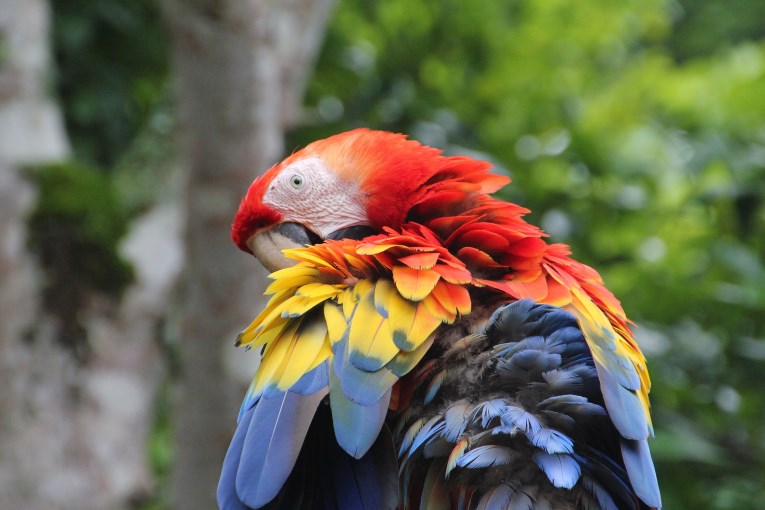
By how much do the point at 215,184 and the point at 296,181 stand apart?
0.54 meters

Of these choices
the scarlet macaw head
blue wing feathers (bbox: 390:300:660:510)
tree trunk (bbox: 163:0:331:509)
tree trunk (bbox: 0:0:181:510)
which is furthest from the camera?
tree trunk (bbox: 0:0:181:510)

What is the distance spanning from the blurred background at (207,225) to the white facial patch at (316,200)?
504mm

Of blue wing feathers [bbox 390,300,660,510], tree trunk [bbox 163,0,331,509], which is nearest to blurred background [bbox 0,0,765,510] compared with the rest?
tree trunk [bbox 163,0,331,509]

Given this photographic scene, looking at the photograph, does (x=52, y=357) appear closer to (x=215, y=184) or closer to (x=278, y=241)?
(x=215, y=184)

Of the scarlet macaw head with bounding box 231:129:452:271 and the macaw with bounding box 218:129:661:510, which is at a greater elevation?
the scarlet macaw head with bounding box 231:129:452:271

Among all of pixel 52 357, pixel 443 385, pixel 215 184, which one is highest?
pixel 215 184

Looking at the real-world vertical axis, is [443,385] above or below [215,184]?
below

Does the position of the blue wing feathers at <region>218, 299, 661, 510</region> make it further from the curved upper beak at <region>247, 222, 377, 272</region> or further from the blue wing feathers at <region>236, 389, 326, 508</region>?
the curved upper beak at <region>247, 222, 377, 272</region>

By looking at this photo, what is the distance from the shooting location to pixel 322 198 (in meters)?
1.07

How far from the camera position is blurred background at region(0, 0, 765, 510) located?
1.59 metres

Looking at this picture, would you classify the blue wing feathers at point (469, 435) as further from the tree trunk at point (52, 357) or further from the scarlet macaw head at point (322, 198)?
the tree trunk at point (52, 357)

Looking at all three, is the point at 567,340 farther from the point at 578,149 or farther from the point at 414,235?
the point at 578,149

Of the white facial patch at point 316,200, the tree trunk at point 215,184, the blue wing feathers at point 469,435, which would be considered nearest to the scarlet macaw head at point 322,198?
the white facial patch at point 316,200

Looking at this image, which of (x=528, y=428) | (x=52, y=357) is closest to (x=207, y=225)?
(x=52, y=357)
